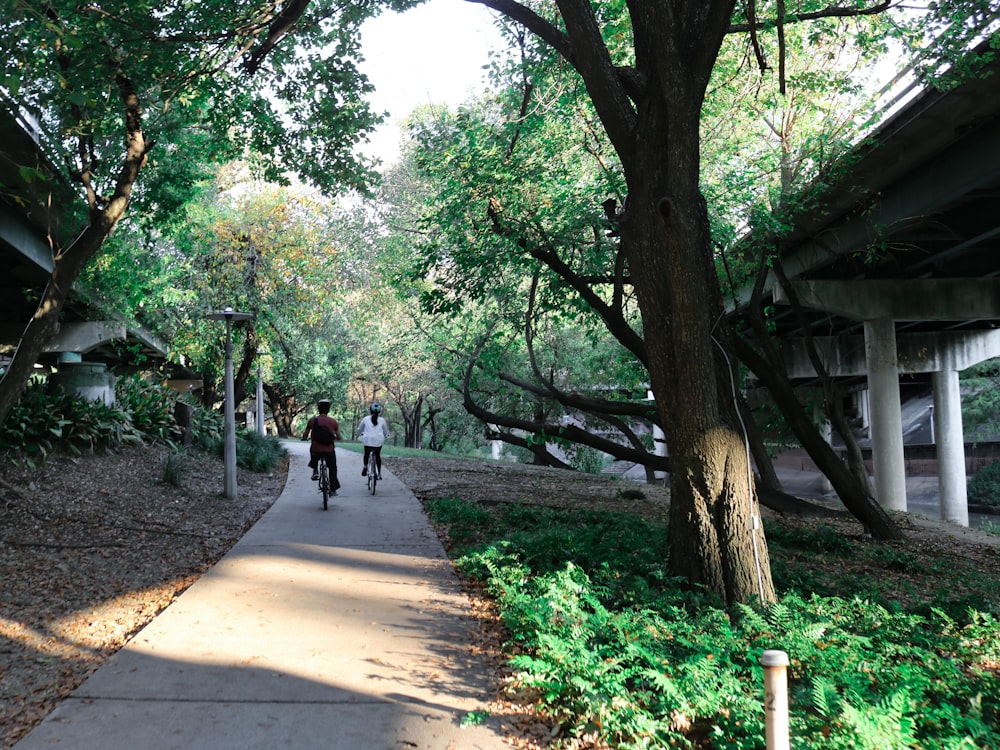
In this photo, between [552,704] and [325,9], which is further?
[325,9]

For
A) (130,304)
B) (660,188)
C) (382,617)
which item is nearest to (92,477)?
(130,304)

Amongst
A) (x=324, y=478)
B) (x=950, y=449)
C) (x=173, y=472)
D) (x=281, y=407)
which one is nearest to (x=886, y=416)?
(x=950, y=449)

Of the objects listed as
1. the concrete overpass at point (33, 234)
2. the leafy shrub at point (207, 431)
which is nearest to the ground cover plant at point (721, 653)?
the concrete overpass at point (33, 234)

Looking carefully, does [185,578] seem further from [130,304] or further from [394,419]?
[394,419]

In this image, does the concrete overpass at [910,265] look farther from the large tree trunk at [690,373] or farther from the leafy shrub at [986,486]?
the leafy shrub at [986,486]

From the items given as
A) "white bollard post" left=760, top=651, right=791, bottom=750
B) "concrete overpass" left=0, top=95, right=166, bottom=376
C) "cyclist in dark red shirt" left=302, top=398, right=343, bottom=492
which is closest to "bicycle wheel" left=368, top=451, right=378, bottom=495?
"cyclist in dark red shirt" left=302, top=398, right=343, bottom=492

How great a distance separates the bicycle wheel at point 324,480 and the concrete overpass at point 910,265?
6.81m

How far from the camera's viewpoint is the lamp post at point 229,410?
1467cm

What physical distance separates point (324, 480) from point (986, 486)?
32022mm

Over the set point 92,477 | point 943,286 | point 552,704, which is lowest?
point 552,704

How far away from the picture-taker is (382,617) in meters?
6.86

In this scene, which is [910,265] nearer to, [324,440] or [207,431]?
[324,440]

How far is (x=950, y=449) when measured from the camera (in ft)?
85.7

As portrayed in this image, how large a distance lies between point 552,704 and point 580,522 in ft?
24.1
